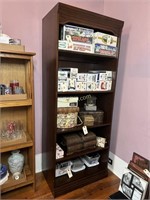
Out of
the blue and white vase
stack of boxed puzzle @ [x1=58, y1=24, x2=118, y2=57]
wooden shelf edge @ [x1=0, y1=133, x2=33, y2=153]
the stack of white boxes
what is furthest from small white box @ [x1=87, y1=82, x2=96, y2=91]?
the blue and white vase

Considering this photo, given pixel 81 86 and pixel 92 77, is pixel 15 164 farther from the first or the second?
pixel 92 77

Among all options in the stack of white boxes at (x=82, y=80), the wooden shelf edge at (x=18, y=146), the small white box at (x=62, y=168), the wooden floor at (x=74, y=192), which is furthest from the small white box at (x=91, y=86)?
the wooden floor at (x=74, y=192)

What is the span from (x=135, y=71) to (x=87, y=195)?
4.36 ft

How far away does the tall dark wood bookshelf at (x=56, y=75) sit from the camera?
1264 mm

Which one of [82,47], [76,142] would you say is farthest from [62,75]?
[76,142]

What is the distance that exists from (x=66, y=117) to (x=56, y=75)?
425mm

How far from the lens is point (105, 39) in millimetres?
1462

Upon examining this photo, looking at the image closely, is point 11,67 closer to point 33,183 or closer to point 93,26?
point 93,26

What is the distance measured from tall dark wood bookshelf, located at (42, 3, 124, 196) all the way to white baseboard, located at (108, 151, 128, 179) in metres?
0.13

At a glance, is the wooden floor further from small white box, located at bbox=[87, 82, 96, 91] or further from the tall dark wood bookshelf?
small white box, located at bbox=[87, 82, 96, 91]

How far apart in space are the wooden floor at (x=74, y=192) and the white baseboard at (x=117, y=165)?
0.39 ft

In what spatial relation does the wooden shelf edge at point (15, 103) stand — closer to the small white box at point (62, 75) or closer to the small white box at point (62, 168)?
the small white box at point (62, 75)

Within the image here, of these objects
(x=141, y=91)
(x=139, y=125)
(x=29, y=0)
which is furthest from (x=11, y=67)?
(x=139, y=125)

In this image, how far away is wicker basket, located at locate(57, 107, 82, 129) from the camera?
4.73 ft
